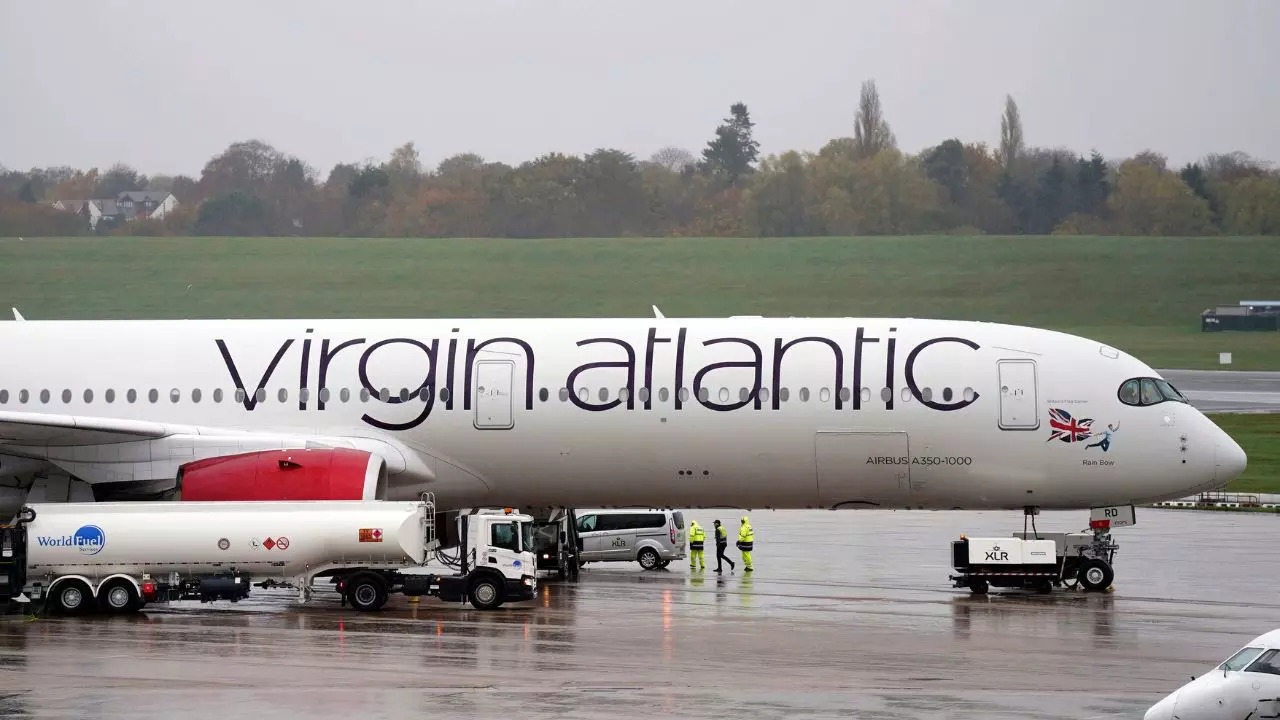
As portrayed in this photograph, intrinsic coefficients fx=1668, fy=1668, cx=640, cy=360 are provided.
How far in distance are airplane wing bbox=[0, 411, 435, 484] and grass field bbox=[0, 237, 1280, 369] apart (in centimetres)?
7877

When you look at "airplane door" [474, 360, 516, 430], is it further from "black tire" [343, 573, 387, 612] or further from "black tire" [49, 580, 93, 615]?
"black tire" [49, 580, 93, 615]

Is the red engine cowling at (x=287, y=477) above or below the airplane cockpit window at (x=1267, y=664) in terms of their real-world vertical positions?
above

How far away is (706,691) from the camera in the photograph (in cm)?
2108

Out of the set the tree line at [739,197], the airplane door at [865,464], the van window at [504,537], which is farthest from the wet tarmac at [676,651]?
the tree line at [739,197]

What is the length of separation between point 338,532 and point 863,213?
12035 cm

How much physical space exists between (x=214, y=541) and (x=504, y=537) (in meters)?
5.14

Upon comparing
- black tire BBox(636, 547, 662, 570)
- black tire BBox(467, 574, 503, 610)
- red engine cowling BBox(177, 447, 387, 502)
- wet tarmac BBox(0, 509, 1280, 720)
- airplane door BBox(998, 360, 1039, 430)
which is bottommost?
wet tarmac BBox(0, 509, 1280, 720)

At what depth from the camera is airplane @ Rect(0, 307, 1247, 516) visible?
32.1 m

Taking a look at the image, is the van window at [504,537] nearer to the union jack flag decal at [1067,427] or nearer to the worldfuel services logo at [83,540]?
the worldfuel services logo at [83,540]

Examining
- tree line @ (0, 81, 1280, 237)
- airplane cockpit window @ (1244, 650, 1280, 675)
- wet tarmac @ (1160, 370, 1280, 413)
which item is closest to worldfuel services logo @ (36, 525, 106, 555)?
airplane cockpit window @ (1244, 650, 1280, 675)

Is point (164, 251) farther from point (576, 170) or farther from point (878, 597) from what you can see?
point (878, 597)

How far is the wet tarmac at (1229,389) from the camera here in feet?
266

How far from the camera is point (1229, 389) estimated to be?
90.1m

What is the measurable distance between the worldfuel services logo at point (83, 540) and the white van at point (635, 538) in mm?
13687
